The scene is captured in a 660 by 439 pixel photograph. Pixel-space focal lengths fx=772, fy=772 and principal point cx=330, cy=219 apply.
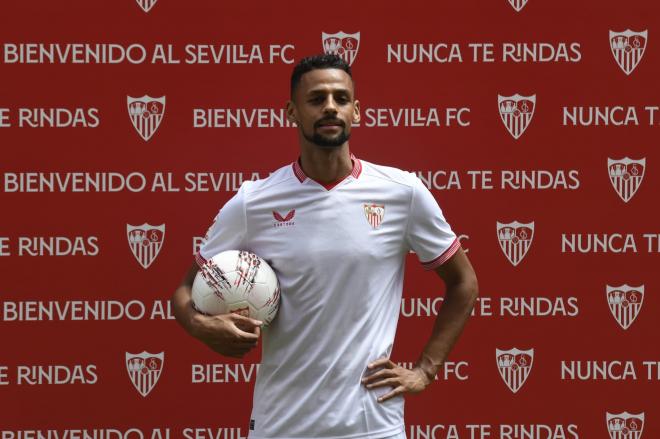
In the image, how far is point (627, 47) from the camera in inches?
119

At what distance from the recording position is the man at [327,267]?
2.09 m

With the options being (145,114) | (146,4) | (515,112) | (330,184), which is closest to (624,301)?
(515,112)

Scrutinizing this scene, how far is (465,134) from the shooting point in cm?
302

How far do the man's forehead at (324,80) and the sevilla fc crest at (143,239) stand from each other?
42.1 inches

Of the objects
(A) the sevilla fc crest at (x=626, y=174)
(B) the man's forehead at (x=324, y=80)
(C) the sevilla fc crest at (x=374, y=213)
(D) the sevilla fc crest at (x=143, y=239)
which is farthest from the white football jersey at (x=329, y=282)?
(A) the sevilla fc crest at (x=626, y=174)

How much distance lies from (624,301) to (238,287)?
1.70 m

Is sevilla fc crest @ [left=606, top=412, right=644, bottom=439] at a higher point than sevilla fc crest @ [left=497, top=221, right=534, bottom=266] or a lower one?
lower

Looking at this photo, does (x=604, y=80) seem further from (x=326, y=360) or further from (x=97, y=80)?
(x=97, y=80)

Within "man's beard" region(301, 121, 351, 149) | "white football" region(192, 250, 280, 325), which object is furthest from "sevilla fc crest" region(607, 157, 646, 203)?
"white football" region(192, 250, 280, 325)

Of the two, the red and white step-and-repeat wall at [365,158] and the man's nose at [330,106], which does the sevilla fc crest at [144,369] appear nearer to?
the red and white step-and-repeat wall at [365,158]

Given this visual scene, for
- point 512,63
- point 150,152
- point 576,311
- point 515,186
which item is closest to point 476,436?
point 576,311

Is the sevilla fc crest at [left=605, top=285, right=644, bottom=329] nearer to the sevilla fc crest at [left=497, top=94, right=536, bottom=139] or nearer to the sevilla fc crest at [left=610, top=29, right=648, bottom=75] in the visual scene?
the sevilla fc crest at [left=497, top=94, right=536, bottom=139]

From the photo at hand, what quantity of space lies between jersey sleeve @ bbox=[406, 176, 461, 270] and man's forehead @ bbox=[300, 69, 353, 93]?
36cm

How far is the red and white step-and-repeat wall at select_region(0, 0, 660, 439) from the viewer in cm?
297
